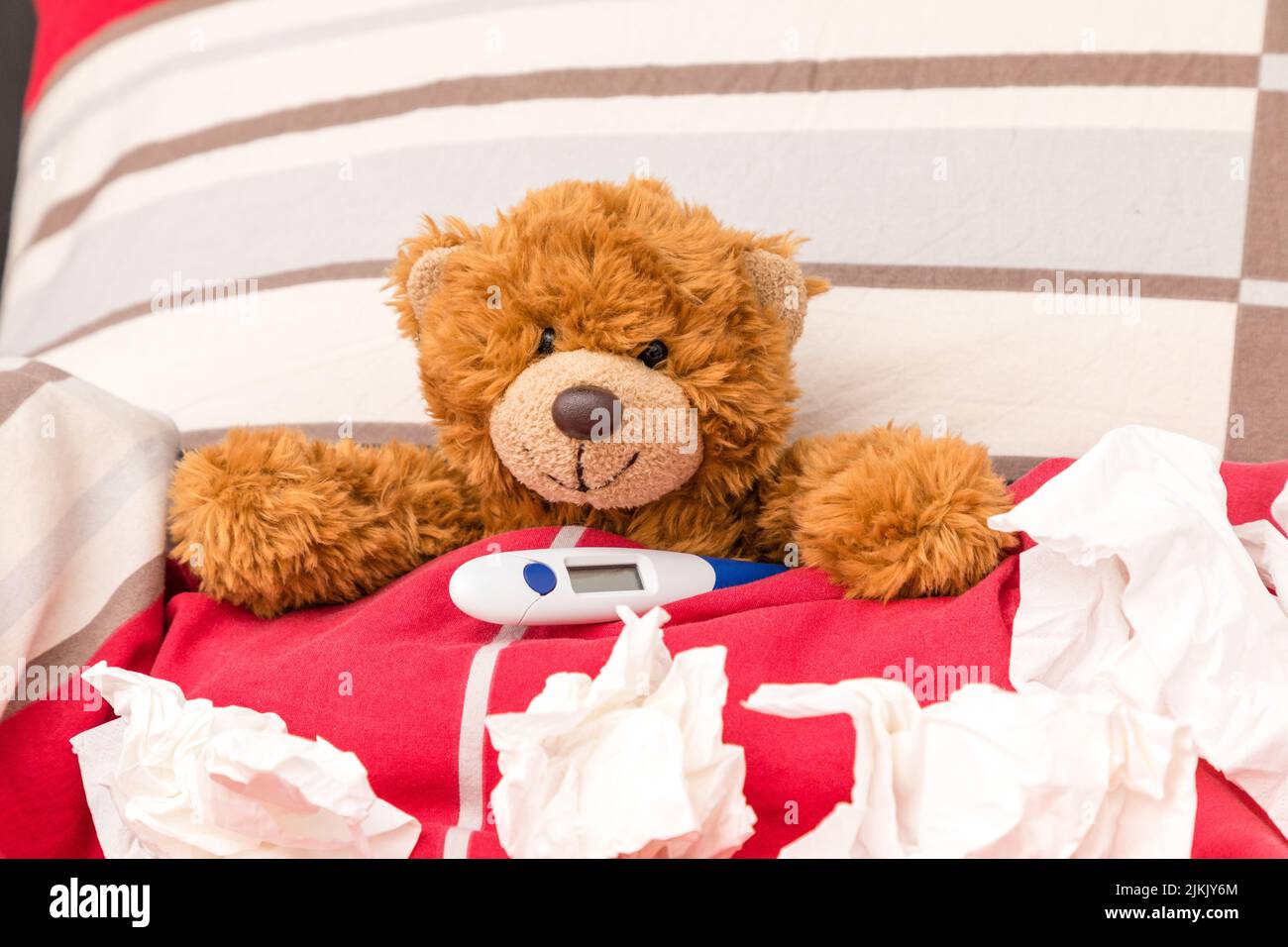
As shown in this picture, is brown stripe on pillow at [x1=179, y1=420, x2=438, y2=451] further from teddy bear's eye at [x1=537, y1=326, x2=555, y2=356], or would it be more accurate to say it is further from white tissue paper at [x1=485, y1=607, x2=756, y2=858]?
white tissue paper at [x1=485, y1=607, x2=756, y2=858]

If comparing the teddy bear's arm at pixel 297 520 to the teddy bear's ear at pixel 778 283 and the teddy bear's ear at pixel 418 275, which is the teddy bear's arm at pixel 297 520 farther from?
the teddy bear's ear at pixel 778 283

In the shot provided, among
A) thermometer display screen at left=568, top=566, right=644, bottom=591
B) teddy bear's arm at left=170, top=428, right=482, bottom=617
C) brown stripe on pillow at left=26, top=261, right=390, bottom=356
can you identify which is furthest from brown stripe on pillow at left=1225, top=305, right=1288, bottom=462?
brown stripe on pillow at left=26, top=261, right=390, bottom=356

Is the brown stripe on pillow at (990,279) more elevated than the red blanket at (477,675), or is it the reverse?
the brown stripe on pillow at (990,279)

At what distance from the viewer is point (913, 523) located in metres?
0.65

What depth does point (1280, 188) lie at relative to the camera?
92 centimetres

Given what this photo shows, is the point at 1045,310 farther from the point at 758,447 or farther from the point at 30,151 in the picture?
the point at 30,151

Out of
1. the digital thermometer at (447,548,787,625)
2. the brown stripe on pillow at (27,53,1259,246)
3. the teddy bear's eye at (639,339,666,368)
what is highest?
the brown stripe on pillow at (27,53,1259,246)

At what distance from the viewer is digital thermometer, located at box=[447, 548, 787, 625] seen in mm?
663

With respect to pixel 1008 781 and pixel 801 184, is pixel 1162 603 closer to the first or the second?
pixel 1008 781

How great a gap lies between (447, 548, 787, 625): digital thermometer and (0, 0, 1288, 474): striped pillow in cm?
30

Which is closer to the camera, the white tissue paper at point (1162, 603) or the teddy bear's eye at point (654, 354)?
the white tissue paper at point (1162, 603)

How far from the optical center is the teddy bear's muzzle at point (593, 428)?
2.12 ft

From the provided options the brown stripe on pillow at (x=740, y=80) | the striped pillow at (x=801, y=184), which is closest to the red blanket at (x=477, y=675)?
the striped pillow at (x=801, y=184)

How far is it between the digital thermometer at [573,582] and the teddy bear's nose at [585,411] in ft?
0.31
